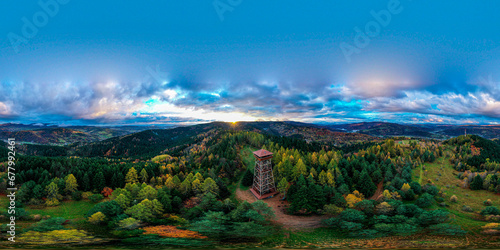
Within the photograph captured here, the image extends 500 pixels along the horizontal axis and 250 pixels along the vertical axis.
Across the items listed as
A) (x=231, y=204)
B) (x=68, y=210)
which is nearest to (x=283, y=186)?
(x=231, y=204)

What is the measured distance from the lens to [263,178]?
67188mm

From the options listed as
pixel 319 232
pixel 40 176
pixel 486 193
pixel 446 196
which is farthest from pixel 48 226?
pixel 486 193

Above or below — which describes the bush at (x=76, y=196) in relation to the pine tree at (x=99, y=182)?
below

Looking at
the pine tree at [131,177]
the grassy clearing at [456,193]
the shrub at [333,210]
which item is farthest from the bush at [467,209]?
the pine tree at [131,177]

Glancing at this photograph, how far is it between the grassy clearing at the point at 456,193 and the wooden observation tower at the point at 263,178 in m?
47.9

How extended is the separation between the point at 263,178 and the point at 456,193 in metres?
65.9

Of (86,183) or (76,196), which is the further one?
(86,183)

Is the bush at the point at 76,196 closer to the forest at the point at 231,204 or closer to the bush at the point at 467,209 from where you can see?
the forest at the point at 231,204

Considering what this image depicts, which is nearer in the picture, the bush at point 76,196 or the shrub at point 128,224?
the shrub at point 128,224

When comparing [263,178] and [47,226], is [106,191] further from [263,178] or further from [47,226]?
[263,178]

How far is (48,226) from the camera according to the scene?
36625 millimetres

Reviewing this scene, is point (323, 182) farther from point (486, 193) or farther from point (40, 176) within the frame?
point (40, 176)

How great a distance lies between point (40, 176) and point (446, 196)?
14367cm

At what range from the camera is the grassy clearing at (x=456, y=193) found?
144ft
